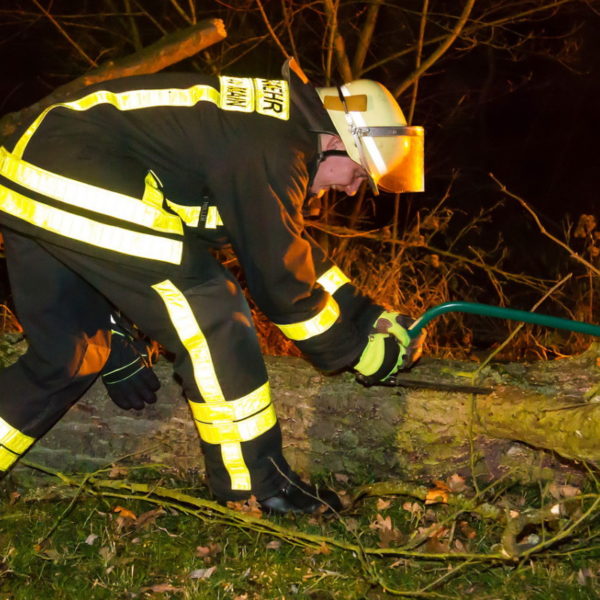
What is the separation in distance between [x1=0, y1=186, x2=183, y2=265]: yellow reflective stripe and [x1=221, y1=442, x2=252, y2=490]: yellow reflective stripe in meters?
0.80

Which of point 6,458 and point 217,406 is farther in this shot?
point 6,458

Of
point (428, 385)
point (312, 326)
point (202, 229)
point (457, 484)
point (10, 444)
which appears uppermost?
point (202, 229)

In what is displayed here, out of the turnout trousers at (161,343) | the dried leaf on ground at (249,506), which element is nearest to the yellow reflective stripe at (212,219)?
the turnout trousers at (161,343)

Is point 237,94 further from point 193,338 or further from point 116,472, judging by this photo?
point 116,472

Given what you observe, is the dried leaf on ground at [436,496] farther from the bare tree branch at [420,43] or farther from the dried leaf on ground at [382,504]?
the bare tree branch at [420,43]

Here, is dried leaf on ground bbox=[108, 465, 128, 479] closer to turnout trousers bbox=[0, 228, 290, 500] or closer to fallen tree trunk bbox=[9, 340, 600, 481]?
fallen tree trunk bbox=[9, 340, 600, 481]

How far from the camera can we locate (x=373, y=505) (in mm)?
3340

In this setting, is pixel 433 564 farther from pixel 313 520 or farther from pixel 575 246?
pixel 575 246

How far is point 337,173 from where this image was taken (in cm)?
310

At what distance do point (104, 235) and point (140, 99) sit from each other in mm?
566

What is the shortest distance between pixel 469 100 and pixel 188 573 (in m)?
9.62

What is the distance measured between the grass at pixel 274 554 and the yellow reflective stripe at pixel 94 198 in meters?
1.14

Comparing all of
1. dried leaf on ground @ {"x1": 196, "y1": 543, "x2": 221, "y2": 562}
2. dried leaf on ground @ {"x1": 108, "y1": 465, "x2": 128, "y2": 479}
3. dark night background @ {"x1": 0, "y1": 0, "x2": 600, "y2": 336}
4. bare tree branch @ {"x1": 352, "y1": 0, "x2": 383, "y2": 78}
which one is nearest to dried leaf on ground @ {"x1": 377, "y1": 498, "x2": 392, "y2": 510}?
dried leaf on ground @ {"x1": 196, "y1": 543, "x2": 221, "y2": 562}

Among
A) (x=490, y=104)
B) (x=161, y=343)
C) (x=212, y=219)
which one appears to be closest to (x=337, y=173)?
(x=212, y=219)
